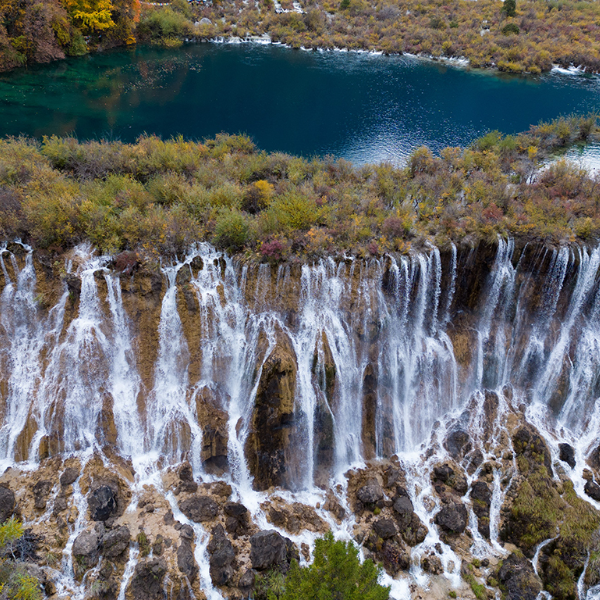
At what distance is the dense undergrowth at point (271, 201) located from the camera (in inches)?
694

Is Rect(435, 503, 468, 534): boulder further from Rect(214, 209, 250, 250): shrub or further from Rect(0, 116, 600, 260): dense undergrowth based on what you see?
Rect(214, 209, 250, 250): shrub

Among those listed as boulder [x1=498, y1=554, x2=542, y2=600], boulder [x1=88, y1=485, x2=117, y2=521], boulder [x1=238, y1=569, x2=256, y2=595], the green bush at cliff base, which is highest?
the green bush at cliff base

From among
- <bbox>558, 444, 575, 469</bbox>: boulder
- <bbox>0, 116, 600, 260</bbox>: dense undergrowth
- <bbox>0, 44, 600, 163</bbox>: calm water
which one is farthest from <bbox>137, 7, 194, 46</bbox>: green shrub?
<bbox>558, 444, 575, 469</bbox>: boulder

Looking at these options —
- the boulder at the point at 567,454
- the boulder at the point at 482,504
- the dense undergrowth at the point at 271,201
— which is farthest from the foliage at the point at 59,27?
the boulder at the point at 567,454

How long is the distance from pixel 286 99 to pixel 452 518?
42.2 meters

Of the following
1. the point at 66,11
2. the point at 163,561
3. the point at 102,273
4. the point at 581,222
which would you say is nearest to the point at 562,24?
the point at 581,222

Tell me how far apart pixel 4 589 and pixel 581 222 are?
1003 inches

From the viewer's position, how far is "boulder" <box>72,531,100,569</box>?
13.3 m

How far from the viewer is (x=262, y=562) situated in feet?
45.1

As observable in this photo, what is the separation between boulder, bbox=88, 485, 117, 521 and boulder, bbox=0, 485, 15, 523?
251cm

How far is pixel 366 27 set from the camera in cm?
6612

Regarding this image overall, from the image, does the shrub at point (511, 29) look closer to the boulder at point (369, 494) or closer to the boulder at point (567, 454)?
the boulder at point (567, 454)

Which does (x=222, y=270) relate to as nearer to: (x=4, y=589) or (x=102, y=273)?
(x=102, y=273)

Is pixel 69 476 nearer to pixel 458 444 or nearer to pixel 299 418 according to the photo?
pixel 299 418
